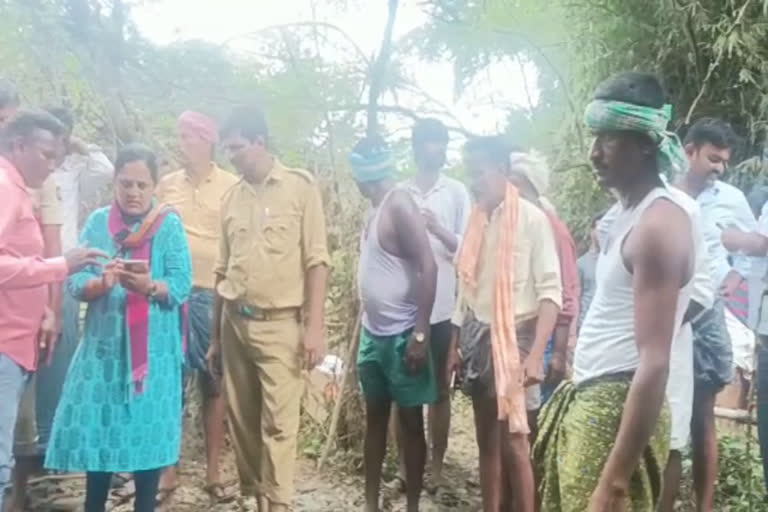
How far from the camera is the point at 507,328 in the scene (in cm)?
342

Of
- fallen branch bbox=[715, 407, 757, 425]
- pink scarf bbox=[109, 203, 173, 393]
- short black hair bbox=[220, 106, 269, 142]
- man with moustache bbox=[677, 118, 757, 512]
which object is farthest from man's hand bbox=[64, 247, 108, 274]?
fallen branch bbox=[715, 407, 757, 425]

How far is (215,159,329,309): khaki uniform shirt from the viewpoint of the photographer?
12.2 feet

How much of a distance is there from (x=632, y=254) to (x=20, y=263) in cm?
196

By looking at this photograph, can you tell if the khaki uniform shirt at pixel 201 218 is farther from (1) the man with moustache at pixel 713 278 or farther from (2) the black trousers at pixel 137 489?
(1) the man with moustache at pixel 713 278

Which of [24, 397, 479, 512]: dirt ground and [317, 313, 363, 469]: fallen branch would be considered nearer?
[24, 397, 479, 512]: dirt ground

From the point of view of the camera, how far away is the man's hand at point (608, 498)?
193cm

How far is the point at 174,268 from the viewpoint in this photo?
3461 mm

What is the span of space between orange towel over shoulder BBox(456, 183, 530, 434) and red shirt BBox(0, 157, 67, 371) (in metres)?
1.58

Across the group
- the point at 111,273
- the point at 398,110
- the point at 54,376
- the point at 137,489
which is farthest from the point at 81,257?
the point at 398,110

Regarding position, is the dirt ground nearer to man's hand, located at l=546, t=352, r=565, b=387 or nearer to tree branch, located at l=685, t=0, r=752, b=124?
man's hand, located at l=546, t=352, r=565, b=387

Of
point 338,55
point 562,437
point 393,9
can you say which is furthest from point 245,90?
point 562,437

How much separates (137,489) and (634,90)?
2.44 metres

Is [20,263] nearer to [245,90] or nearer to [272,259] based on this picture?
[272,259]

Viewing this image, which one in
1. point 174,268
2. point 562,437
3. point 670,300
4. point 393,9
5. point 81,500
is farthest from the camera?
point 393,9
